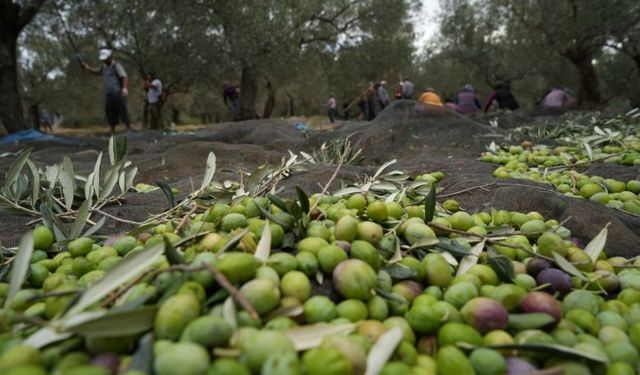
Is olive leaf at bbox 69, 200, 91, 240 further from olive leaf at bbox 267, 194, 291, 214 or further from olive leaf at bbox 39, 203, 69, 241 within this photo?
olive leaf at bbox 267, 194, 291, 214

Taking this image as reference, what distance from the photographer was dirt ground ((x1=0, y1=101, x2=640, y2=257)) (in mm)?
2242

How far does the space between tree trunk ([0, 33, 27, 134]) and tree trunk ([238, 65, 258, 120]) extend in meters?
8.30

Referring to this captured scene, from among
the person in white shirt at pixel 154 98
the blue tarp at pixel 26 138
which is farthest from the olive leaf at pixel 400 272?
the person in white shirt at pixel 154 98

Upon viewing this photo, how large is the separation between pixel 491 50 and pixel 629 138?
20.0m

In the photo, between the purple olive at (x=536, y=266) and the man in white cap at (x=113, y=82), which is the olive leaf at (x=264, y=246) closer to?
the purple olive at (x=536, y=266)

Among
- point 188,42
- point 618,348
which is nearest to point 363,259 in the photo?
point 618,348

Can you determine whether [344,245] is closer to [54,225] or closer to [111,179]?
[54,225]

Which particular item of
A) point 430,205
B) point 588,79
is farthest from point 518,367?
point 588,79

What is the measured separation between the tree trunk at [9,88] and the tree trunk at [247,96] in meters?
8.30

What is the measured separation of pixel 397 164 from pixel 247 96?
13.6m

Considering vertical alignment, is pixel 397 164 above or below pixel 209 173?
below

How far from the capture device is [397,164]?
4.52 metres

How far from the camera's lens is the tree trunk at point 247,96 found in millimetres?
16875

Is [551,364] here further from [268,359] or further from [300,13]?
[300,13]
